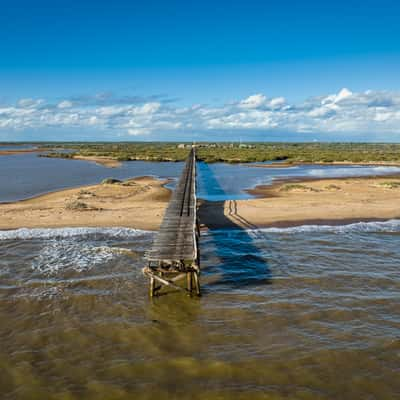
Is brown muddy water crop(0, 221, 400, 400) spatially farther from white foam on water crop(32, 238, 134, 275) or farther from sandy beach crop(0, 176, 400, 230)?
sandy beach crop(0, 176, 400, 230)

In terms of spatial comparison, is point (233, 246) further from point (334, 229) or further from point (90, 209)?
point (90, 209)

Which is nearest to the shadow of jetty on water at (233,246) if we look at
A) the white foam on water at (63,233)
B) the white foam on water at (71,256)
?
the white foam on water at (63,233)

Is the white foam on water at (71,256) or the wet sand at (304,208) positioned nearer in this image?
the white foam on water at (71,256)

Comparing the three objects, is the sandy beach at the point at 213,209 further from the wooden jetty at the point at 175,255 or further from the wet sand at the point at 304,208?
the wooden jetty at the point at 175,255

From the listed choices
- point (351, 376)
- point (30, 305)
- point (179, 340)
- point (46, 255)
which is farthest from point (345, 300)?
point (46, 255)

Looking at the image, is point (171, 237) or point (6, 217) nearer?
point (171, 237)

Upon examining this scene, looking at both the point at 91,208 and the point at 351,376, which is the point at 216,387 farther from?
the point at 91,208

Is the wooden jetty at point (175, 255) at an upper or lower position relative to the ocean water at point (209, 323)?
upper
